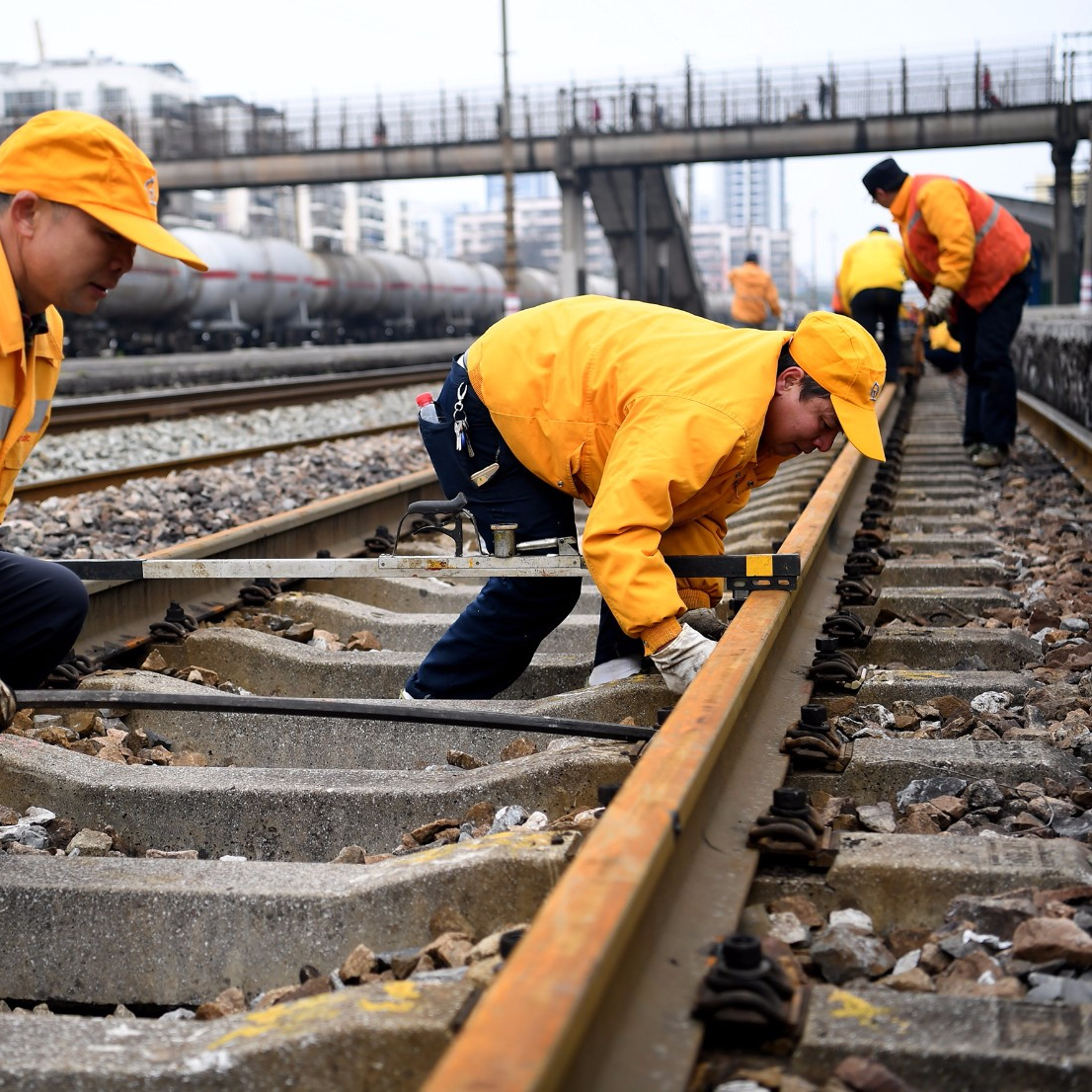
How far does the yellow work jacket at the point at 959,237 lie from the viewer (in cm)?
813

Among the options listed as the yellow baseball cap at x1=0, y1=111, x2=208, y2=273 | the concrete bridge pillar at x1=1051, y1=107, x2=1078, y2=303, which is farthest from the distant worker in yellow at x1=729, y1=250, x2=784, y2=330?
the concrete bridge pillar at x1=1051, y1=107, x2=1078, y2=303

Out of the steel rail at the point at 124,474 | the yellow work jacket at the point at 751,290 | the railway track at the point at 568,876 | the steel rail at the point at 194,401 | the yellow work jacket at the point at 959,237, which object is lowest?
the steel rail at the point at 194,401

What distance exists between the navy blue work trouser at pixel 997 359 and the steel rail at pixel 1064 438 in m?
0.38

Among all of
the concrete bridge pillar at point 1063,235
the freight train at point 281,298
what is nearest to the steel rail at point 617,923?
the freight train at point 281,298

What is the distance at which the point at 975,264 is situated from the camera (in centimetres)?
849

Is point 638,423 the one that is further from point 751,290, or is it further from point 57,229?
point 751,290

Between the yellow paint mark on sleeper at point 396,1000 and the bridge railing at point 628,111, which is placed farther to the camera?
the bridge railing at point 628,111

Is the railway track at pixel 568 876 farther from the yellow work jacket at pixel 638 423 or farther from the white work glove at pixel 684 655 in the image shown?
the yellow work jacket at pixel 638 423

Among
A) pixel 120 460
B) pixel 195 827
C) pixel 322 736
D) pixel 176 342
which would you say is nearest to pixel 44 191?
pixel 195 827

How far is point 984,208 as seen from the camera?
8.36 meters

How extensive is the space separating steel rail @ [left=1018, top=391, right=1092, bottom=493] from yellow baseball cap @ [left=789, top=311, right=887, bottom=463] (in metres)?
4.08

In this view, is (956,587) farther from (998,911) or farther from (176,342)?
(176,342)

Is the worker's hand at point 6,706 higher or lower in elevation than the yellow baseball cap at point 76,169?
lower

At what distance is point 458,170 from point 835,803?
39.5 meters
